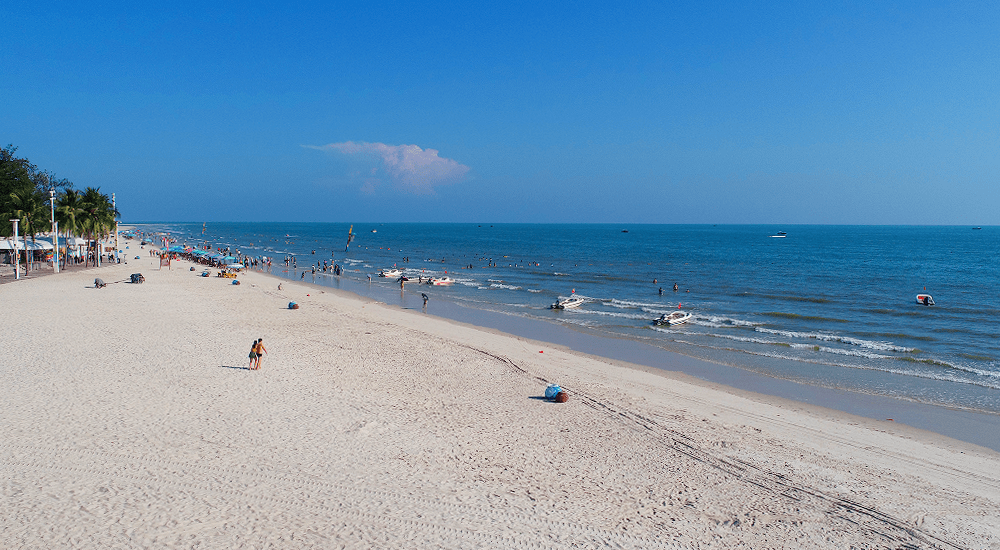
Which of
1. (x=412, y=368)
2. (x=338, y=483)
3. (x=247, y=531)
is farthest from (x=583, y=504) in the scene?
(x=412, y=368)

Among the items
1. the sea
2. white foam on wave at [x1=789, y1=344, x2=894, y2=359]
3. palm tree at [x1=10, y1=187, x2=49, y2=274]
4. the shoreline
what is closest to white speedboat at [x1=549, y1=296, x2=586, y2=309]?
the sea

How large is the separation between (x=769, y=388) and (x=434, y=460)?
12.9 m

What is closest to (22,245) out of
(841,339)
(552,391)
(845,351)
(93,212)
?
(93,212)

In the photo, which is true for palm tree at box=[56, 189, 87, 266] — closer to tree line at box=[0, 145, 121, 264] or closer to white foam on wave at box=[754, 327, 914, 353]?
tree line at box=[0, 145, 121, 264]

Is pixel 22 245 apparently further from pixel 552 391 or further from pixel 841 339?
pixel 841 339

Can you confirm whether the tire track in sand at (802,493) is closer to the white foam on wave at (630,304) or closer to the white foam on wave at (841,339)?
the white foam on wave at (841,339)

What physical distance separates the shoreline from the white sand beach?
27.1 inches

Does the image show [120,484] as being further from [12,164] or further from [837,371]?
[12,164]

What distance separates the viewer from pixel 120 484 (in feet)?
31.1

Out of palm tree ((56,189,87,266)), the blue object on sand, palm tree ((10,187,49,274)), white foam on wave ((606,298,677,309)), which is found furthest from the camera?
palm tree ((56,189,87,266))

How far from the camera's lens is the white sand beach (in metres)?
8.66

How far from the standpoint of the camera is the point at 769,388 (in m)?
18.8

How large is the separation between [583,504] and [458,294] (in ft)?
113

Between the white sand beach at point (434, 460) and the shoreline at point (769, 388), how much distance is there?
0.69m
